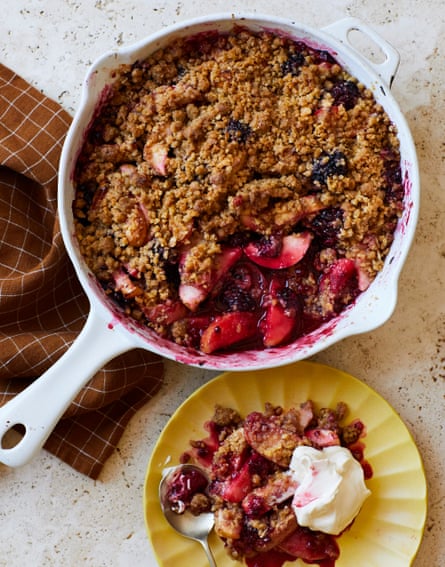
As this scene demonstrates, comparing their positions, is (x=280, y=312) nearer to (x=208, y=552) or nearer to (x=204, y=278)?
(x=204, y=278)

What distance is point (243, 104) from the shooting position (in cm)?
166

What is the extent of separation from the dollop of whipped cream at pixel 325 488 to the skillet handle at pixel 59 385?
541 mm

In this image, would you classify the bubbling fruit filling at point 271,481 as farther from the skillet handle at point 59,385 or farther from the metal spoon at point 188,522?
the skillet handle at point 59,385

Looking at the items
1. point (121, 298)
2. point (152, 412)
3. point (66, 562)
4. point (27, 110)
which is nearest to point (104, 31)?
point (27, 110)

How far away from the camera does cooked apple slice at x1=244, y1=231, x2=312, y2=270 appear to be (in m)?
1.69

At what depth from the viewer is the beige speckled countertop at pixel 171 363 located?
6.51ft

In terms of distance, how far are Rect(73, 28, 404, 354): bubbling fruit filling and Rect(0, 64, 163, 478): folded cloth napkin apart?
250 mm

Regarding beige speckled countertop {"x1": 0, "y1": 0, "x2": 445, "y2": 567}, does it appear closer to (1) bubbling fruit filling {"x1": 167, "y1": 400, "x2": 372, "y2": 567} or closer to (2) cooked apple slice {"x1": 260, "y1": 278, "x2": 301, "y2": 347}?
(1) bubbling fruit filling {"x1": 167, "y1": 400, "x2": 372, "y2": 567}

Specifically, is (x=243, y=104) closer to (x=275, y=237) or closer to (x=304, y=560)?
(x=275, y=237)

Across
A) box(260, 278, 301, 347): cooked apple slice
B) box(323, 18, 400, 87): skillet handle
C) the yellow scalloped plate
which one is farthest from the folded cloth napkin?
box(323, 18, 400, 87): skillet handle

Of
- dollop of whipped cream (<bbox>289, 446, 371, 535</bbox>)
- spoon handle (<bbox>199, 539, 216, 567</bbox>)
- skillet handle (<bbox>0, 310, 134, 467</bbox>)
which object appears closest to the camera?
skillet handle (<bbox>0, 310, 134, 467</bbox>)

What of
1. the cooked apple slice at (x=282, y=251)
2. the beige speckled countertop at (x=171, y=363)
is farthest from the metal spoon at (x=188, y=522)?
the cooked apple slice at (x=282, y=251)

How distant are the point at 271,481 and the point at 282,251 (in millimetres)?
603

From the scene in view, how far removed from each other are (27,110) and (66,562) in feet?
4.05
